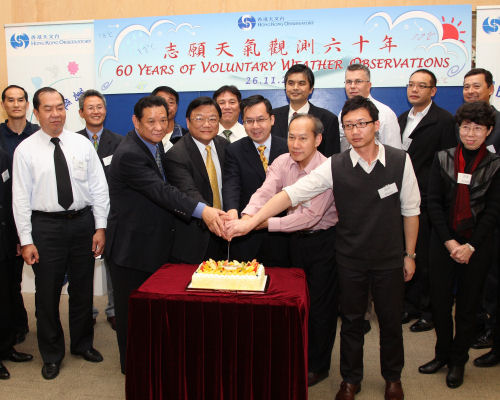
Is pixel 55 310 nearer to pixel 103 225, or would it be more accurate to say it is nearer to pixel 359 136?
pixel 103 225

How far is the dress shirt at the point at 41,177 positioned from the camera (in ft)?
9.78

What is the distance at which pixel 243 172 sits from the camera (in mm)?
2957

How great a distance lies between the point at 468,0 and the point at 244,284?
392cm

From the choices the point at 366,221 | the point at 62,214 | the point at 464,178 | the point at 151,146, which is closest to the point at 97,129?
the point at 62,214

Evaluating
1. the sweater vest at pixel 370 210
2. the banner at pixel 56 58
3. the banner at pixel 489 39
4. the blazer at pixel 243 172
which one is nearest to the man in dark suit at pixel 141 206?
the blazer at pixel 243 172

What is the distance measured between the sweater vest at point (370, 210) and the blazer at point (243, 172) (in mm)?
581

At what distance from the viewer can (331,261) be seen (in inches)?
110

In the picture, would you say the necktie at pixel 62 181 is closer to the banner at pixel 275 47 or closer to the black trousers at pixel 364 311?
the black trousers at pixel 364 311

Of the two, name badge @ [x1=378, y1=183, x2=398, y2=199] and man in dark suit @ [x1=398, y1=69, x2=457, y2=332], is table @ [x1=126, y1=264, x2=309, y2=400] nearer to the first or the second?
name badge @ [x1=378, y1=183, x2=398, y2=199]

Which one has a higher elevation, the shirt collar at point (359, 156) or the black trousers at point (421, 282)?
the shirt collar at point (359, 156)

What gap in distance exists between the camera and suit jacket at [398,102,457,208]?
361cm

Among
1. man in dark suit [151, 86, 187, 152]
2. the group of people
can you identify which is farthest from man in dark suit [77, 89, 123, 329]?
the group of people

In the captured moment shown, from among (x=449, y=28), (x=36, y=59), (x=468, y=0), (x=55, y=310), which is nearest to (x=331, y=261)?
(x=55, y=310)

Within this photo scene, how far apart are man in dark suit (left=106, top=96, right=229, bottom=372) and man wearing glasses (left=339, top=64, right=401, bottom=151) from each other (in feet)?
5.30
